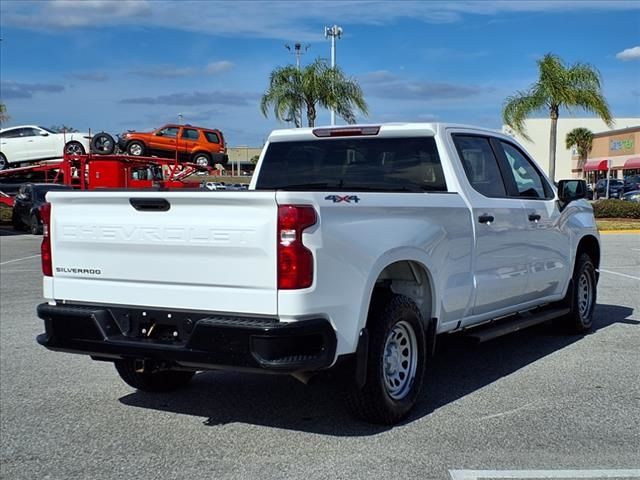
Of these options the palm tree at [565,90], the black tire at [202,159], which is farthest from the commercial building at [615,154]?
the black tire at [202,159]

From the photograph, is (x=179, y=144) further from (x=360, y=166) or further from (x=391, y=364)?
(x=391, y=364)

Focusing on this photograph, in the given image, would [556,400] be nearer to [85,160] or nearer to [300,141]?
[300,141]

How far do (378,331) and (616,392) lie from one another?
85.5 inches

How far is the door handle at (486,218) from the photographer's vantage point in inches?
230

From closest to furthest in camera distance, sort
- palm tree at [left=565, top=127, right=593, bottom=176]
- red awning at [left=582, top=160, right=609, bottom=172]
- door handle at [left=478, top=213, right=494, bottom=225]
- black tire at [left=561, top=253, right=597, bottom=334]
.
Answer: door handle at [left=478, top=213, right=494, bottom=225] → black tire at [left=561, top=253, right=597, bottom=334] → red awning at [left=582, top=160, right=609, bottom=172] → palm tree at [left=565, top=127, right=593, bottom=176]

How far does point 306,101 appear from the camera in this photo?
30.3 meters

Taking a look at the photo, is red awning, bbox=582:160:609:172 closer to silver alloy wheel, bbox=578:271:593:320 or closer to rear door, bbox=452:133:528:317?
silver alloy wheel, bbox=578:271:593:320

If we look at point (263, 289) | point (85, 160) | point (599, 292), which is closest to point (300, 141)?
point (263, 289)

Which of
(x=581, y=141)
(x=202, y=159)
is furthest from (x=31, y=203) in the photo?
(x=581, y=141)

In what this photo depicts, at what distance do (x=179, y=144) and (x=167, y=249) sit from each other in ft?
73.4

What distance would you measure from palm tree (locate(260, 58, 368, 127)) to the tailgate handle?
84.1 feet

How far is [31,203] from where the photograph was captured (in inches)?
1040

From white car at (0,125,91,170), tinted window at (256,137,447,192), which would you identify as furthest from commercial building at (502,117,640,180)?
tinted window at (256,137,447,192)

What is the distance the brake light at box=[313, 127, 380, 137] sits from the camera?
6.17 meters
